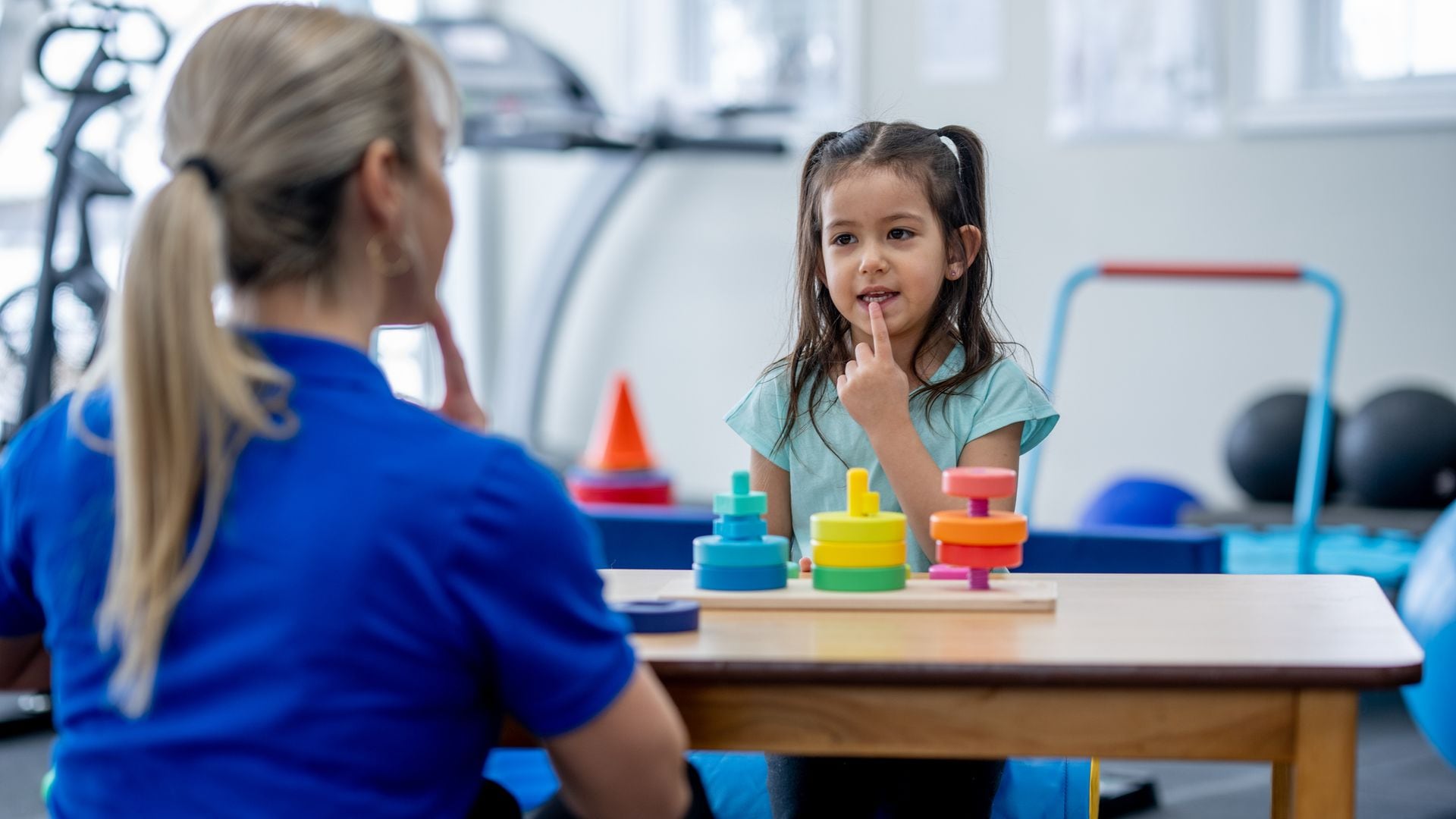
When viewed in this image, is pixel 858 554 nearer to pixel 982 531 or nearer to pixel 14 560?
pixel 982 531

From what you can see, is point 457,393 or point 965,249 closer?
point 457,393

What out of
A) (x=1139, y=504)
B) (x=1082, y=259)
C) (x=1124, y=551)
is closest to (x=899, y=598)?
(x=1124, y=551)

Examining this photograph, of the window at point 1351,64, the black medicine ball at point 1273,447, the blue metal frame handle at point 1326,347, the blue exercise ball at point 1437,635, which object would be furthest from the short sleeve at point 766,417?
the window at point 1351,64

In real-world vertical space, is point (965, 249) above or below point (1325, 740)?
above

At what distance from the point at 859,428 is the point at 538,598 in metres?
0.80

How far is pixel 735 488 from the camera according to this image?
4.23 feet

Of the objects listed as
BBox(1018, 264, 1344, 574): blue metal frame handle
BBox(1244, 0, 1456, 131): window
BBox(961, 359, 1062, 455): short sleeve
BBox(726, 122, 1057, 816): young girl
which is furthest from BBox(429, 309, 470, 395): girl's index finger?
BBox(1244, 0, 1456, 131): window

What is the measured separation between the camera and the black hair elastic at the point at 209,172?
905 mm

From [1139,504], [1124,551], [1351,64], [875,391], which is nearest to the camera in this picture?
[875,391]

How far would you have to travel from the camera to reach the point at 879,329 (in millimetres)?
1561

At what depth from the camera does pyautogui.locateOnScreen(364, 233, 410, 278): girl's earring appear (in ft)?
3.19

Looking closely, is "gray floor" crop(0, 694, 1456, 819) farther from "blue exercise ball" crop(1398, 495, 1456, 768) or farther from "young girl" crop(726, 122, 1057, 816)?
"young girl" crop(726, 122, 1057, 816)

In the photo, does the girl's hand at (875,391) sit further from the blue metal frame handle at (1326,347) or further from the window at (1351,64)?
the window at (1351,64)

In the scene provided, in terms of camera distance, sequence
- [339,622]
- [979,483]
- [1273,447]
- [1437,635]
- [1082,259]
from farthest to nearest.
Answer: [1082,259] < [1273,447] < [1437,635] < [979,483] < [339,622]
